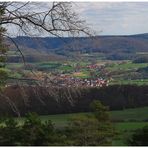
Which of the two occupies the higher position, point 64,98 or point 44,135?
point 64,98

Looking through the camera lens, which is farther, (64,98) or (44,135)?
(44,135)

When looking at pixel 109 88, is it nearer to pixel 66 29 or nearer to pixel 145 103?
pixel 145 103

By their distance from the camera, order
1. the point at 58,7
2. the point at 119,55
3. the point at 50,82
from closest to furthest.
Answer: the point at 50,82
the point at 58,7
the point at 119,55

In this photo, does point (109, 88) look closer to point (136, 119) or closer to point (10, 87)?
point (136, 119)

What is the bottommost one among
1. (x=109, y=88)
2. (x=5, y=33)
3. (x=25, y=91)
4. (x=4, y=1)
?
(x=109, y=88)

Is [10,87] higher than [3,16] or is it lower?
lower

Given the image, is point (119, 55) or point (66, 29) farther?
point (119, 55)

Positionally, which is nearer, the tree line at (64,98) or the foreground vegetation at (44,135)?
the tree line at (64,98)

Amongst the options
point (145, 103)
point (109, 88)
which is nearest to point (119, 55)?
point (145, 103)

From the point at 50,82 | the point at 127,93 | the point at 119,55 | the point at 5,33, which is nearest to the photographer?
the point at 50,82

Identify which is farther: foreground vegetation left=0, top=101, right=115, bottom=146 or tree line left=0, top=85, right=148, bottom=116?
foreground vegetation left=0, top=101, right=115, bottom=146
